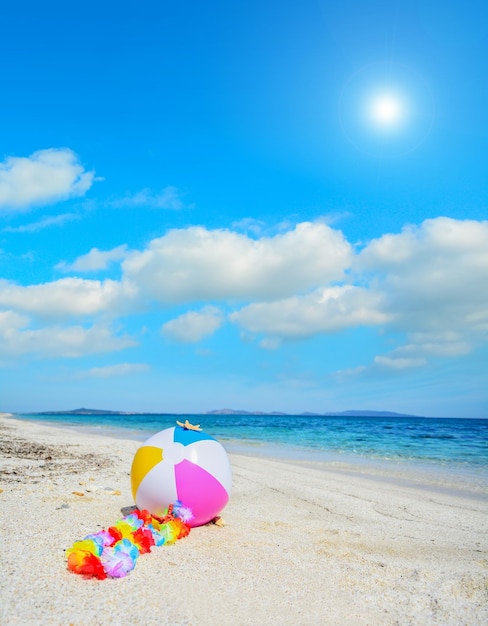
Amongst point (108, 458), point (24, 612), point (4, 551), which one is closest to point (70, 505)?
point (4, 551)

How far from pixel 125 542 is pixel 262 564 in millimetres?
1457

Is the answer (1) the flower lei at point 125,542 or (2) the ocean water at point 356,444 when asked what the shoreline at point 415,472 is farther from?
(1) the flower lei at point 125,542

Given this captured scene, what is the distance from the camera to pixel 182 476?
5191mm

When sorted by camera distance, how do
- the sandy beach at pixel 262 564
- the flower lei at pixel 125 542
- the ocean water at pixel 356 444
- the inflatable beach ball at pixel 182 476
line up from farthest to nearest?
the ocean water at pixel 356 444, the inflatable beach ball at pixel 182 476, the flower lei at pixel 125 542, the sandy beach at pixel 262 564

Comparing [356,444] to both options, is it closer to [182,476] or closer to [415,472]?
[415,472]

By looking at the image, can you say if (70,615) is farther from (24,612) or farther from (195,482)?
(195,482)

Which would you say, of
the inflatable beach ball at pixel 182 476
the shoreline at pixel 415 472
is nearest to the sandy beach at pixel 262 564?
the inflatable beach ball at pixel 182 476

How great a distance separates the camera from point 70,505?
6.42 meters

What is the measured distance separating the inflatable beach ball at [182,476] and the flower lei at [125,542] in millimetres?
146

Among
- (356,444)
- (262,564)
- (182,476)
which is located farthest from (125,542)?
(356,444)

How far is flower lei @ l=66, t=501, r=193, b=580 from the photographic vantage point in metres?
3.72

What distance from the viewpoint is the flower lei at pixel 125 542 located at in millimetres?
3721

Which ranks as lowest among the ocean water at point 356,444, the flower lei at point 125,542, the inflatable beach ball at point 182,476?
the ocean water at point 356,444

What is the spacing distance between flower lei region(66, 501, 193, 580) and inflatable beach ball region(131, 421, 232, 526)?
15cm
